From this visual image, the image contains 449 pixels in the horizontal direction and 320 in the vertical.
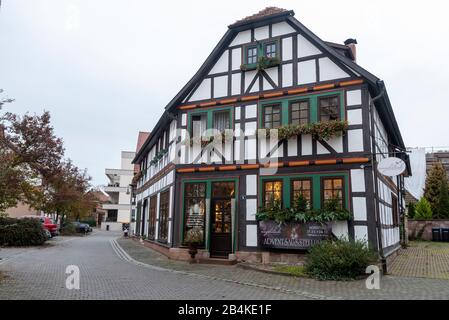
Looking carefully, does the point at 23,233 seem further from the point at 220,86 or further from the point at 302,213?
the point at 302,213

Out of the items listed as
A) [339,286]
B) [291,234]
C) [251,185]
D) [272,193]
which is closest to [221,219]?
[251,185]

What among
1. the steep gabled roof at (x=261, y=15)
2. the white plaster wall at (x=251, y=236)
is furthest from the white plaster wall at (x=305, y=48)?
the white plaster wall at (x=251, y=236)

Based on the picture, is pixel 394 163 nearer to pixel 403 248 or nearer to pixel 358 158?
pixel 358 158

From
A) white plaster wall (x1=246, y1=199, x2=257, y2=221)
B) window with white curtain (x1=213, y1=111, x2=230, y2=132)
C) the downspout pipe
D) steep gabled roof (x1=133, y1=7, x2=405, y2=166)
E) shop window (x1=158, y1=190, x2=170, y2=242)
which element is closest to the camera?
the downspout pipe

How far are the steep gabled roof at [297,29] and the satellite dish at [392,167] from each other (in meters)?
2.54

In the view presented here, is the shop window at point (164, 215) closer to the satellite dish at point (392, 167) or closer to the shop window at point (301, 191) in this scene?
the shop window at point (301, 191)

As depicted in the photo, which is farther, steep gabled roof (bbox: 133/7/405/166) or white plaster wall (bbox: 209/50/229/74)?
white plaster wall (bbox: 209/50/229/74)

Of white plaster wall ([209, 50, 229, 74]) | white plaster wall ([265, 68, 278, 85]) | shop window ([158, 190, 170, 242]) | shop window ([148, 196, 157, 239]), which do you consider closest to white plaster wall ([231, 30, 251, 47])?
white plaster wall ([209, 50, 229, 74])

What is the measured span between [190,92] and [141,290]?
9.43 metres

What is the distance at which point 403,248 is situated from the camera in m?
20.3

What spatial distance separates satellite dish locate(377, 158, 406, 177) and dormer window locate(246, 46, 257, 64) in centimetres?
629

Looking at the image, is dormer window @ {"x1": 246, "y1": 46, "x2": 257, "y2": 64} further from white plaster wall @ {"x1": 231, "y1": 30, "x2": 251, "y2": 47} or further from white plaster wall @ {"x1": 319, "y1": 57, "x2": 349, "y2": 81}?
white plaster wall @ {"x1": 319, "y1": 57, "x2": 349, "y2": 81}

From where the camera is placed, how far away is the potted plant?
49.1 feet
